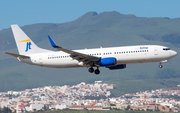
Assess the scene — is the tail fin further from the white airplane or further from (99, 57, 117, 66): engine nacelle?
(99, 57, 117, 66): engine nacelle

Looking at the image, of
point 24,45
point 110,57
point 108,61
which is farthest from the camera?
point 24,45

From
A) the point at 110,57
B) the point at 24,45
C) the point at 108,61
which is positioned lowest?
the point at 108,61

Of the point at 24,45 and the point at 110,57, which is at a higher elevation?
the point at 24,45

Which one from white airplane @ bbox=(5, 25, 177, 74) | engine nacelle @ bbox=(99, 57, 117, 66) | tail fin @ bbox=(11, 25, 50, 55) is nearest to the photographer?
engine nacelle @ bbox=(99, 57, 117, 66)

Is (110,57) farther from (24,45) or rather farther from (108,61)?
(24,45)

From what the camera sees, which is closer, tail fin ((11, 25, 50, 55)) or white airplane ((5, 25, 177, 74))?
white airplane ((5, 25, 177, 74))

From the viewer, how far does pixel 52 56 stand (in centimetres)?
6625

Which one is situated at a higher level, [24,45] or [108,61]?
[24,45]

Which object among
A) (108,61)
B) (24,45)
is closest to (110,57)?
(108,61)

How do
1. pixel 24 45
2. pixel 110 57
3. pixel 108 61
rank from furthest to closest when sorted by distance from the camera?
pixel 24 45 < pixel 110 57 < pixel 108 61

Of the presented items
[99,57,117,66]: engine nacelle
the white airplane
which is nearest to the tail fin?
the white airplane

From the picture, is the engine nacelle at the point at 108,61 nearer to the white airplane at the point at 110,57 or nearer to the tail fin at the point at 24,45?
the white airplane at the point at 110,57

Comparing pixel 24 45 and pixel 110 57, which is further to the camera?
pixel 24 45

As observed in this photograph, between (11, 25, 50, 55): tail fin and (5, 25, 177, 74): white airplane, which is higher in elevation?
(11, 25, 50, 55): tail fin
